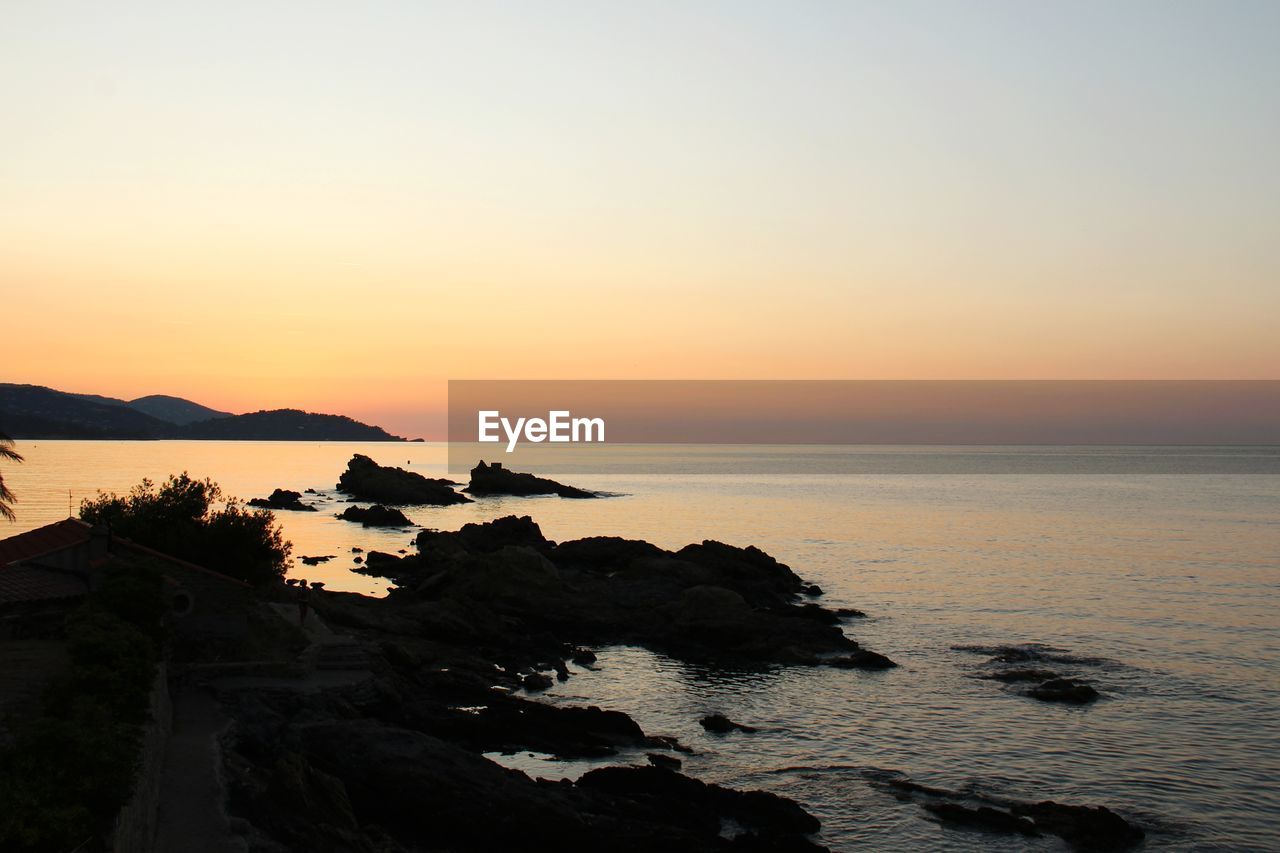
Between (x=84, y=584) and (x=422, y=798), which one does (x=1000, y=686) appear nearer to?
(x=422, y=798)

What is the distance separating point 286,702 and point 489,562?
1153 inches

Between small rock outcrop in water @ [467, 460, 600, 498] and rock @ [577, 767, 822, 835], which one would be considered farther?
small rock outcrop in water @ [467, 460, 600, 498]

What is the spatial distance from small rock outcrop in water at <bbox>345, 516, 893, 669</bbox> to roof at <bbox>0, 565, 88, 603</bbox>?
18.3 meters

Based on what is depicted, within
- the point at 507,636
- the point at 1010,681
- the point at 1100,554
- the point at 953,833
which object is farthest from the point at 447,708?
the point at 1100,554

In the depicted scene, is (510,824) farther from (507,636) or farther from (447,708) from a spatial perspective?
(507,636)

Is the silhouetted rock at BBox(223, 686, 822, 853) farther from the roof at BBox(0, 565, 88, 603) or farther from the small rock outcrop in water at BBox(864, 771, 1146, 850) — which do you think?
the roof at BBox(0, 565, 88, 603)

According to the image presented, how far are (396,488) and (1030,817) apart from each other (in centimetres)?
13143

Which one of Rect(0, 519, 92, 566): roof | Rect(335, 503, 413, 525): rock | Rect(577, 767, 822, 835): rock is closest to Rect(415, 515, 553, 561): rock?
Rect(335, 503, 413, 525): rock

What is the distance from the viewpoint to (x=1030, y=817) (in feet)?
85.8

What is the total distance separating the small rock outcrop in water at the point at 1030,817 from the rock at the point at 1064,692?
37.1ft

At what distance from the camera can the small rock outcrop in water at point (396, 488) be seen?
147125mm

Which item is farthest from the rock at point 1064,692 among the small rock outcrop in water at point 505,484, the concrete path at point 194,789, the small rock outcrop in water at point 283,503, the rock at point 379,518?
the small rock outcrop in water at point 505,484

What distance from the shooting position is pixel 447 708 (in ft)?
110

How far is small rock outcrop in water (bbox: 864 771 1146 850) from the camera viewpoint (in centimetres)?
Answer: 2477
